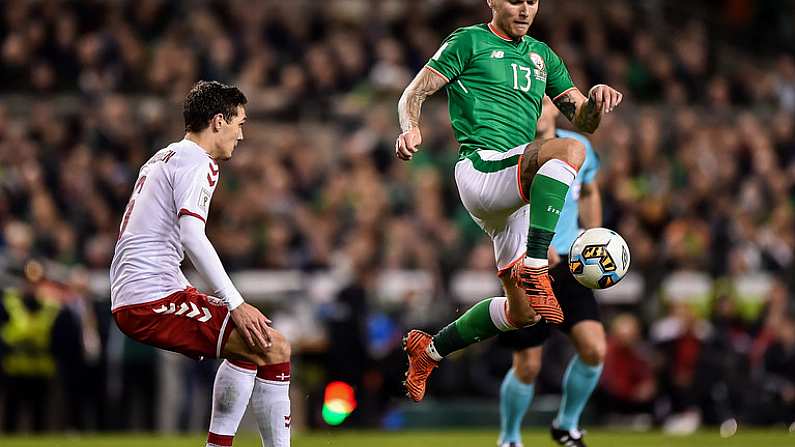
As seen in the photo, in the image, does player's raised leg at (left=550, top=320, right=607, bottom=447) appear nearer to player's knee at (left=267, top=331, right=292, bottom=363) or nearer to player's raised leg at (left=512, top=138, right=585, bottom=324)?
player's raised leg at (left=512, top=138, right=585, bottom=324)

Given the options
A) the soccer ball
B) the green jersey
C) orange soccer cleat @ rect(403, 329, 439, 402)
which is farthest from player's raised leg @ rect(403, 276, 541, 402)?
the green jersey

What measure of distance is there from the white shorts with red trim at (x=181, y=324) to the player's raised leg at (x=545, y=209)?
5.54ft

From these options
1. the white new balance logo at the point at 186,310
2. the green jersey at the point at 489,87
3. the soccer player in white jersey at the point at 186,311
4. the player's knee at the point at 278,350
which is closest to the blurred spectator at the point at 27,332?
the soccer player in white jersey at the point at 186,311

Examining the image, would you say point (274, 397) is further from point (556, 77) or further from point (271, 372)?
point (556, 77)

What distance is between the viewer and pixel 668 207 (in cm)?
1600

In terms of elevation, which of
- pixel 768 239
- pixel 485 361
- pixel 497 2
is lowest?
pixel 485 361

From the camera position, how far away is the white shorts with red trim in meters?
6.84

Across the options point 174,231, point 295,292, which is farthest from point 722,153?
point 174,231

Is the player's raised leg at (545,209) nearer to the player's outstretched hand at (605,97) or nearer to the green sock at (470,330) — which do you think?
the player's outstretched hand at (605,97)

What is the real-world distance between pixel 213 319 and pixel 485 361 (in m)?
8.24

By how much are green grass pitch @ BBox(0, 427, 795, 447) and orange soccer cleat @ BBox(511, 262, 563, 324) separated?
431cm

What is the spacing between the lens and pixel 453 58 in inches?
300

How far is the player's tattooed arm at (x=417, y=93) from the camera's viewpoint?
746cm

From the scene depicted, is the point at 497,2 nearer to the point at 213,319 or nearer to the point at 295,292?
the point at 213,319
